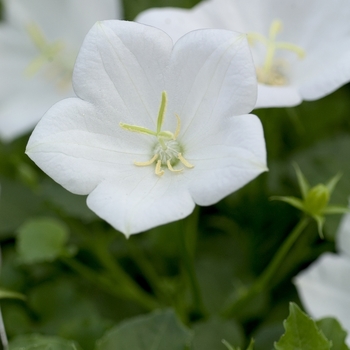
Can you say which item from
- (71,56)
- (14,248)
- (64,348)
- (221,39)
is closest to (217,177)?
(221,39)

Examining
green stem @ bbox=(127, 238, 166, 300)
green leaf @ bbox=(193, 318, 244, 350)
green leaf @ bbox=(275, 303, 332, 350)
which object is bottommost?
green stem @ bbox=(127, 238, 166, 300)

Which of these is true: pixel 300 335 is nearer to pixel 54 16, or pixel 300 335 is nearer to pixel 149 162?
pixel 149 162

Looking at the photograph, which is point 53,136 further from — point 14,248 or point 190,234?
point 14,248

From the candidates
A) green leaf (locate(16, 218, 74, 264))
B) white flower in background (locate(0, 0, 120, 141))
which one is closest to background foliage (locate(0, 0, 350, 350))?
green leaf (locate(16, 218, 74, 264))

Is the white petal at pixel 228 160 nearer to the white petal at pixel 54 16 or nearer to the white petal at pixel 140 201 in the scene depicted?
the white petal at pixel 140 201

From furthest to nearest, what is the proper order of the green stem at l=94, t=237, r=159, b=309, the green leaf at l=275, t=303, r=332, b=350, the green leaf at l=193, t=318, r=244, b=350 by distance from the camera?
the green stem at l=94, t=237, r=159, b=309, the green leaf at l=193, t=318, r=244, b=350, the green leaf at l=275, t=303, r=332, b=350

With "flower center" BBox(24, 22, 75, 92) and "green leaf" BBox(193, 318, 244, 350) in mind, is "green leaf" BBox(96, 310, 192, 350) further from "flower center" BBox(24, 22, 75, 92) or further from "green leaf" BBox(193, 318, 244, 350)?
"flower center" BBox(24, 22, 75, 92)
